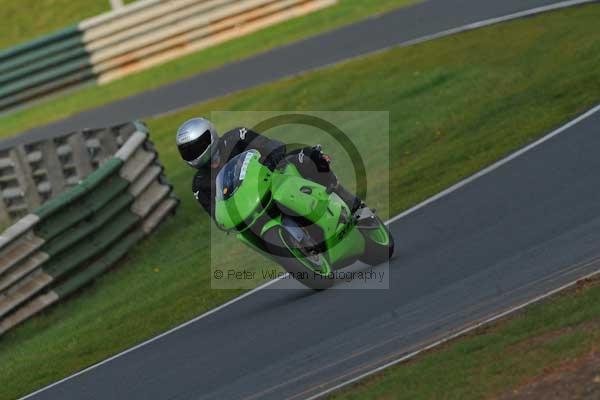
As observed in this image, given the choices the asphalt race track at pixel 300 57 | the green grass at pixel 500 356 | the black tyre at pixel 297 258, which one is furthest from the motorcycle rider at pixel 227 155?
the asphalt race track at pixel 300 57

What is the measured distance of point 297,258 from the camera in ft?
31.3

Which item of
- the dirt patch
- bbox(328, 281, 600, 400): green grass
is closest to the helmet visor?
bbox(328, 281, 600, 400): green grass

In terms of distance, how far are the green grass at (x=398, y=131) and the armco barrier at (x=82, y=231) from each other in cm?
19

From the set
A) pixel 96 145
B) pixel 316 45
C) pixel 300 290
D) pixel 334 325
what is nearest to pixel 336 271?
pixel 300 290

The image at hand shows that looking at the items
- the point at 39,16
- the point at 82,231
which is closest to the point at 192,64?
the point at 39,16

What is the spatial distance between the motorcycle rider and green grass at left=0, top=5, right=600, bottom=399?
5.11ft

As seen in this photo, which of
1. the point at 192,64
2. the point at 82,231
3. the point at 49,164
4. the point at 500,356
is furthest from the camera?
the point at 192,64

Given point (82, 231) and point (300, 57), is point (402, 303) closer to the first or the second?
point (82, 231)

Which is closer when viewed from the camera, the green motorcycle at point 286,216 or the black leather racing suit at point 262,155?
the green motorcycle at point 286,216

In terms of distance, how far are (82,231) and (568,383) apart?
26.5 ft

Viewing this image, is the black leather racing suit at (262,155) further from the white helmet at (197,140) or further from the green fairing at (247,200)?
the green fairing at (247,200)

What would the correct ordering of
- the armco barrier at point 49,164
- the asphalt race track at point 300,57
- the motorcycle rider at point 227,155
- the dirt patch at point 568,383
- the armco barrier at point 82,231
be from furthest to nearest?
1. the asphalt race track at point 300,57
2. the armco barrier at point 49,164
3. the armco barrier at point 82,231
4. the motorcycle rider at point 227,155
5. the dirt patch at point 568,383

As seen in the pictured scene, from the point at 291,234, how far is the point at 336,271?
30.8 inches

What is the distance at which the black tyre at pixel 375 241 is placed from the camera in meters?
10.1
